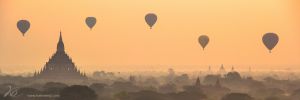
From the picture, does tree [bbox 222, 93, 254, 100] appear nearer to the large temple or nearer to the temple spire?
the large temple

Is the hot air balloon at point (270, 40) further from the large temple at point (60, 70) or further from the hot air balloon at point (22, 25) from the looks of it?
the hot air balloon at point (22, 25)

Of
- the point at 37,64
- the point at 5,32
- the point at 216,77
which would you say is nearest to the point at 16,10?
the point at 5,32

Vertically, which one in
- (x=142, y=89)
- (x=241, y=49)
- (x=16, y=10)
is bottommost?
(x=142, y=89)

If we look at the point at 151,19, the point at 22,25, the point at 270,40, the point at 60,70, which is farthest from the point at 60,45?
the point at 270,40

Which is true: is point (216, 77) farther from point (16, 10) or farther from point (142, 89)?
point (16, 10)

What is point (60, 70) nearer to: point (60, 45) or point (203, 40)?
point (60, 45)

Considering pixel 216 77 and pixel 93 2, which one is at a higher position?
pixel 93 2
